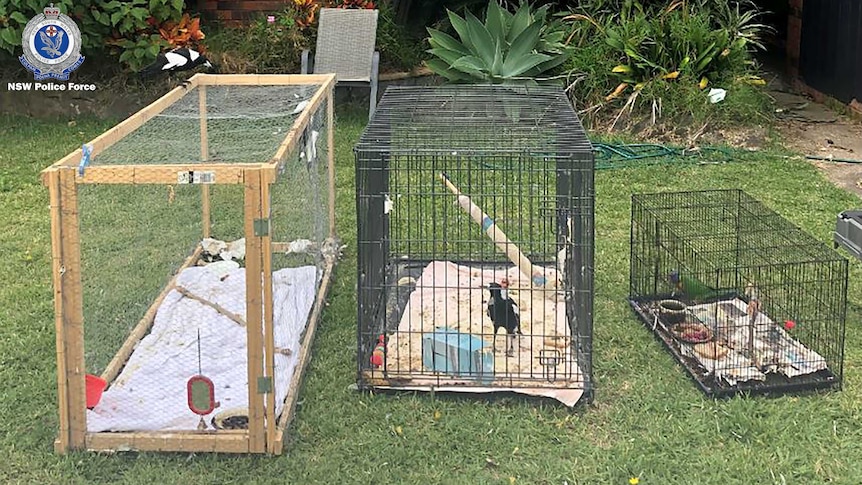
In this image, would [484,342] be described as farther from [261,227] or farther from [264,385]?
[261,227]

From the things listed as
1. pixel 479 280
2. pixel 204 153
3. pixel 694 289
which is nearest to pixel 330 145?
pixel 479 280

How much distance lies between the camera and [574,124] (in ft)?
10.9

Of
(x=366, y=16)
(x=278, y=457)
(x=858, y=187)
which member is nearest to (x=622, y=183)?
(x=858, y=187)

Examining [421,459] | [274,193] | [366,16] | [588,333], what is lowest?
[421,459]

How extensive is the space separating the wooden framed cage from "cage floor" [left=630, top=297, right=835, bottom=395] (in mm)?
1295

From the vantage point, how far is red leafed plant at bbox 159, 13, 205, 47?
6977mm

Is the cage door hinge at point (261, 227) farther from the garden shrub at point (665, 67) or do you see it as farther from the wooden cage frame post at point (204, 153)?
the garden shrub at point (665, 67)

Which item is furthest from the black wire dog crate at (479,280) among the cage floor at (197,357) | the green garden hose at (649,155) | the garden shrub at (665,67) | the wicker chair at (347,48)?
the garden shrub at (665,67)

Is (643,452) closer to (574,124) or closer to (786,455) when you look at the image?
(786,455)

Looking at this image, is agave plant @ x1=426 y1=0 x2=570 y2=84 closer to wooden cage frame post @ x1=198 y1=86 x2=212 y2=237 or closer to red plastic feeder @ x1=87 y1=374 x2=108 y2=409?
wooden cage frame post @ x1=198 y1=86 x2=212 y2=237

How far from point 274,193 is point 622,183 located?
128 inches

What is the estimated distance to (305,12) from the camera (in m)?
7.34

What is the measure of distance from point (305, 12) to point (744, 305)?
4.80 meters

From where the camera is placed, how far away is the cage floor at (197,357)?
2691mm
